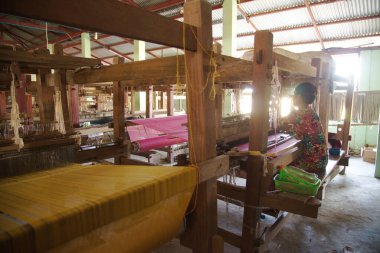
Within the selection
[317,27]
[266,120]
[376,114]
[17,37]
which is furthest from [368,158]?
[17,37]

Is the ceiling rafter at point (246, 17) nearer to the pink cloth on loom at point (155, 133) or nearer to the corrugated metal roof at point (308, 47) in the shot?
the corrugated metal roof at point (308, 47)

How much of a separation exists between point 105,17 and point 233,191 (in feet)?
7.40

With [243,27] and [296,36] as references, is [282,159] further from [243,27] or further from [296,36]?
[296,36]

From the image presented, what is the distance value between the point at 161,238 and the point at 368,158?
31.1ft

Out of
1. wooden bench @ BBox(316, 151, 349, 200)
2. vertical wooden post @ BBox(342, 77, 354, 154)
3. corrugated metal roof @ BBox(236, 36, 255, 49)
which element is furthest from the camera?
corrugated metal roof @ BBox(236, 36, 255, 49)

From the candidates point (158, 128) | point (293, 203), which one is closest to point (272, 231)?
point (293, 203)

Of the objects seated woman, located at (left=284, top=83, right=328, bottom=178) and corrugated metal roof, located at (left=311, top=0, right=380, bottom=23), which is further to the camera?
corrugated metal roof, located at (left=311, top=0, right=380, bottom=23)

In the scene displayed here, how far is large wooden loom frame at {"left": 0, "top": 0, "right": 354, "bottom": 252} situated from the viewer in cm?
105

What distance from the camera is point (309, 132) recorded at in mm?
3305

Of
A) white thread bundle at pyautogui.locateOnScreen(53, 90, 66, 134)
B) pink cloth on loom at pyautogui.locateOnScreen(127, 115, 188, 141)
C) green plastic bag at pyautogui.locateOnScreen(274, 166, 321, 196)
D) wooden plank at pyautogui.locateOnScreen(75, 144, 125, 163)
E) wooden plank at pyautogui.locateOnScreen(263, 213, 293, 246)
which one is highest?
white thread bundle at pyautogui.locateOnScreen(53, 90, 66, 134)

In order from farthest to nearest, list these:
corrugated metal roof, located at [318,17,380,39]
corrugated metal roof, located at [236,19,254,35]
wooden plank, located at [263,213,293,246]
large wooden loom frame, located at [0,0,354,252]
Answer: corrugated metal roof, located at [236,19,254,35], corrugated metal roof, located at [318,17,380,39], wooden plank, located at [263,213,293,246], large wooden loom frame, located at [0,0,354,252]

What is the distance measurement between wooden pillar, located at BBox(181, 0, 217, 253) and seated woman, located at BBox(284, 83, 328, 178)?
7.42 feet

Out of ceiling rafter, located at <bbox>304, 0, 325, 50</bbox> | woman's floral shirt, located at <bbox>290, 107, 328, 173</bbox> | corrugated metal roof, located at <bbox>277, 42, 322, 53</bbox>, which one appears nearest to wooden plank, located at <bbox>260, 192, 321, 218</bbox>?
woman's floral shirt, located at <bbox>290, 107, 328, 173</bbox>

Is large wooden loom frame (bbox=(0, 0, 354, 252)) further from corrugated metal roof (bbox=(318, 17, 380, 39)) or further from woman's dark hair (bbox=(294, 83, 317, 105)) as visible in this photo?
corrugated metal roof (bbox=(318, 17, 380, 39))
